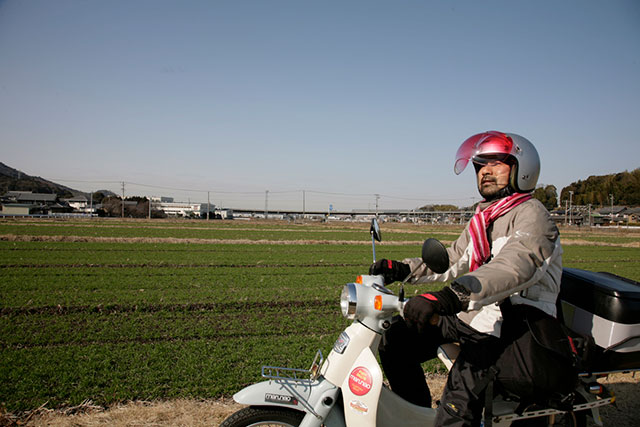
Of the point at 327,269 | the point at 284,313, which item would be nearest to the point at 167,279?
the point at 284,313

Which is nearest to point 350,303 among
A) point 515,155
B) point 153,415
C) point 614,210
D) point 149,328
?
point 515,155

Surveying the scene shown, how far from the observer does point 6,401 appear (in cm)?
381

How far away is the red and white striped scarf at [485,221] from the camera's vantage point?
2475mm

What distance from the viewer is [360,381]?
2.26 meters

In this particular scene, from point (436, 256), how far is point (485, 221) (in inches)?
21.7

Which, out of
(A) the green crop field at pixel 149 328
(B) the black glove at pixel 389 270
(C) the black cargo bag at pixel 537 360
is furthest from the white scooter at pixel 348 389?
(A) the green crop field at pixel 149 328

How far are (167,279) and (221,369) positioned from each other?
732cm

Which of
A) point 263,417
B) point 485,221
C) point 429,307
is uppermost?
point 485,221

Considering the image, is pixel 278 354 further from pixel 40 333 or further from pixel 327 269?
pixel 327 269

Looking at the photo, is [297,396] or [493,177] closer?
[297,396]

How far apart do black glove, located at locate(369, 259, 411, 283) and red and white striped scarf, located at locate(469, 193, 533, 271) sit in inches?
19.1

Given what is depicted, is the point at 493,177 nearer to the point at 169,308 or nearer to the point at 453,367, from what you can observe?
the point at 453,367

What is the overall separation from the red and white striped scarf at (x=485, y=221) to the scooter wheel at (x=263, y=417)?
147 centimetres

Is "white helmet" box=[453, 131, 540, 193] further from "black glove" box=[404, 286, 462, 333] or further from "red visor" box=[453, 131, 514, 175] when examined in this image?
"black glove" box=[404, 286, 462, 333]
